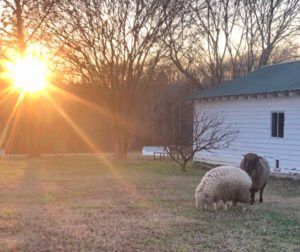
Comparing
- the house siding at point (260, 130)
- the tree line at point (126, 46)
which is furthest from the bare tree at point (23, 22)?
the house siding at point (260, 130)

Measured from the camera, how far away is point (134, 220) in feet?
30.8

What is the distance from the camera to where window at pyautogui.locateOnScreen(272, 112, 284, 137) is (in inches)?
753

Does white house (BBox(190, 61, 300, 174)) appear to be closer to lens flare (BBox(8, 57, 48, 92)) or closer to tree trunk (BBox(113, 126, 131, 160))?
tree trunk (BBox(113, 126, 131, 160))

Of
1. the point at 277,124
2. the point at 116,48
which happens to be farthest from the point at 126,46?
the point at 277,124

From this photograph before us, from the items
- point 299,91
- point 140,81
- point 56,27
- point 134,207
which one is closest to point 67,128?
point 140,81

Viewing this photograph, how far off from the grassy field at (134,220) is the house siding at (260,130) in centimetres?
340

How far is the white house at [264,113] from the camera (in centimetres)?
1827

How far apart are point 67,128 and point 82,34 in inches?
630

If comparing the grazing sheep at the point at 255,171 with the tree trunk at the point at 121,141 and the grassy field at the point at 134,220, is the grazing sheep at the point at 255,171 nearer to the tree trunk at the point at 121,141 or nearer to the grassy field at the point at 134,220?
the grassy field at the point at 134,220

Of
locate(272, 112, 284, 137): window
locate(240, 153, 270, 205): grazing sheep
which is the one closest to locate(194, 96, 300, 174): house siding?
locate(272, 112, 284, 137): window

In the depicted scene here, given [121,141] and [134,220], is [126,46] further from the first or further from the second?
[134,220]

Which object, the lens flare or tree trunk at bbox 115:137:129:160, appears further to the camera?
tree trunk at bbox 115:137:129:160

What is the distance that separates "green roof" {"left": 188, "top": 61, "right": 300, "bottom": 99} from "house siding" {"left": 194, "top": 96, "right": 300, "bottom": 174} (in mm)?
504

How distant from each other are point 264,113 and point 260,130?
2.82 ft
